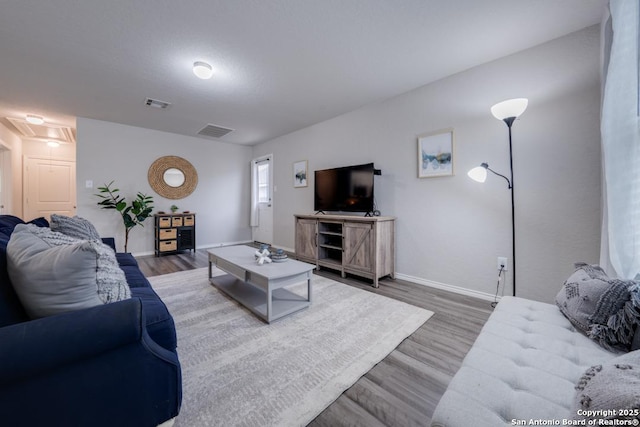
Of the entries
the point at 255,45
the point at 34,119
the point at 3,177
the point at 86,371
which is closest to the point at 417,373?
the point at 86,371

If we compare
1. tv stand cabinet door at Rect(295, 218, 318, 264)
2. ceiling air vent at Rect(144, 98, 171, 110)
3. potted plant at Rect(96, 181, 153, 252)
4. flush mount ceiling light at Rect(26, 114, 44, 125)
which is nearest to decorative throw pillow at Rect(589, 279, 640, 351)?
tv stand cabinet door at Rect(295, 218, 318, 264)

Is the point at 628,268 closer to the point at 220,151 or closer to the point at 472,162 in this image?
the point at 472,162

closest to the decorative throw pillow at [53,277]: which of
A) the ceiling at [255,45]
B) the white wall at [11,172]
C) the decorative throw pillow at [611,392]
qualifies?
the decorative throw pillow at [611,392]

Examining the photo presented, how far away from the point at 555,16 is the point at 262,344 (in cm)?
328

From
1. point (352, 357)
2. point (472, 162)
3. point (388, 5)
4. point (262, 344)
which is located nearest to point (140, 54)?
point (388, 5)

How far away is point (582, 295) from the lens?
1191 mm

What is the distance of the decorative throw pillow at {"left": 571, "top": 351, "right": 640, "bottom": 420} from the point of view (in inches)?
21.2

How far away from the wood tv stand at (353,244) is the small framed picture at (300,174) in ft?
3.48

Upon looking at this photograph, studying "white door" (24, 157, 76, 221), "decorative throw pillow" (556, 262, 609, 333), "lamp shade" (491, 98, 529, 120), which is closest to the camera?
"decorative throw pillow" (556, 262, 609, 333)

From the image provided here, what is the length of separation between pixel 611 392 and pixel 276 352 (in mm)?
1507

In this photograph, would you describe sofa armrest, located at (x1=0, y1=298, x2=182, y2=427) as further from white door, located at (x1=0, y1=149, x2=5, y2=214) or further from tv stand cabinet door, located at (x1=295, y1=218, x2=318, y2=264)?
white door, located at (x1=0, y1=149, x2=5, y2=214)

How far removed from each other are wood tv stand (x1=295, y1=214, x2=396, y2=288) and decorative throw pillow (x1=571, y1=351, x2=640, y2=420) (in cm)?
215

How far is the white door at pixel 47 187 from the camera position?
5129mm

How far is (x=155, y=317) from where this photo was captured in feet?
3.84
